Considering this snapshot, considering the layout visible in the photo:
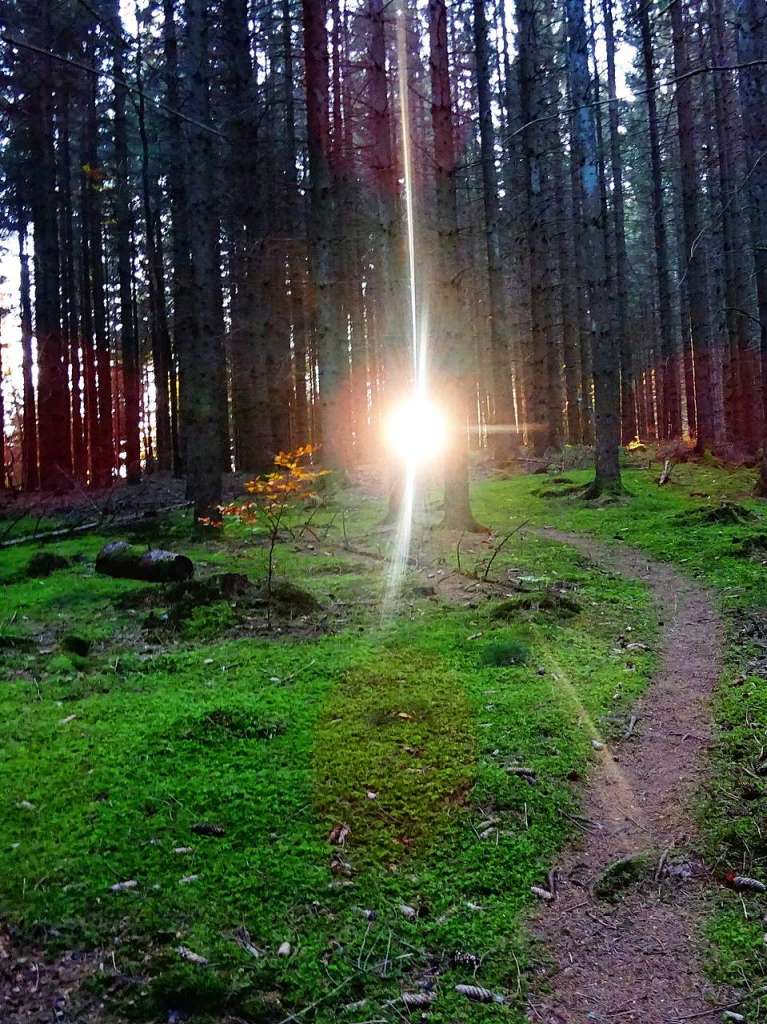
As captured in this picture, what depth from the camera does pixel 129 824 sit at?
3066mm

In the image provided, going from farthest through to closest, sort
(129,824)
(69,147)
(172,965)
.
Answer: (69,147)
(129,824)
(172,965)

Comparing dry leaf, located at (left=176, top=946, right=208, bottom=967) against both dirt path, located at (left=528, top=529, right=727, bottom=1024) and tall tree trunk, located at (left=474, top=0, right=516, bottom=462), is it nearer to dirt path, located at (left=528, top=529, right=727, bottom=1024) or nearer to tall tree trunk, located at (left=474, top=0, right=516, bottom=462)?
dirt path, located at (left=528, top=529, right=727, bottom=1024)

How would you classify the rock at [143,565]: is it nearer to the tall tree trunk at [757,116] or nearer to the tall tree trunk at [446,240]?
the tall tree trunk at [446,240]

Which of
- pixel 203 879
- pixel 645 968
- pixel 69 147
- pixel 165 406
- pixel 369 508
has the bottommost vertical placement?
pixel 645 968

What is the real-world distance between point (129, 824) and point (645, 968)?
2.11m

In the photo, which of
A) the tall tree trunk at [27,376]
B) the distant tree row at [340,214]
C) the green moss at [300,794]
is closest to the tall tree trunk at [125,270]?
the distant tree row at [340,214]

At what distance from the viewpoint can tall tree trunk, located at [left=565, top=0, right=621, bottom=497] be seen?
12055 mm

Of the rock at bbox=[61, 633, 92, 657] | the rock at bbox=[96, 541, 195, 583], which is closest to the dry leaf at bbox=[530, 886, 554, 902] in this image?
the rock at bbox=[61, 633, 92, 657]

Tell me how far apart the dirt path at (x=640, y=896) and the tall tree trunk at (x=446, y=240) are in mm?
5894

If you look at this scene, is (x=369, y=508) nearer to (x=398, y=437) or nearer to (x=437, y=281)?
(x=398, y=437)

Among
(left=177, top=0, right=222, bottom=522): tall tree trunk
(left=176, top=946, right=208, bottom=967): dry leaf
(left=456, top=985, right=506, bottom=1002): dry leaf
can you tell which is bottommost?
(left=456, top=985, right=506, bottom=1002): dry leaf

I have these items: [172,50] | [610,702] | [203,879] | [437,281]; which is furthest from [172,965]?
[172,50]

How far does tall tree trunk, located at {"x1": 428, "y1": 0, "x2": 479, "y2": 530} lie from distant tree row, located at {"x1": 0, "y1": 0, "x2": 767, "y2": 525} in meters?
0.04

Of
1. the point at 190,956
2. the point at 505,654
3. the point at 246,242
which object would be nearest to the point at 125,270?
the point at 246,242
